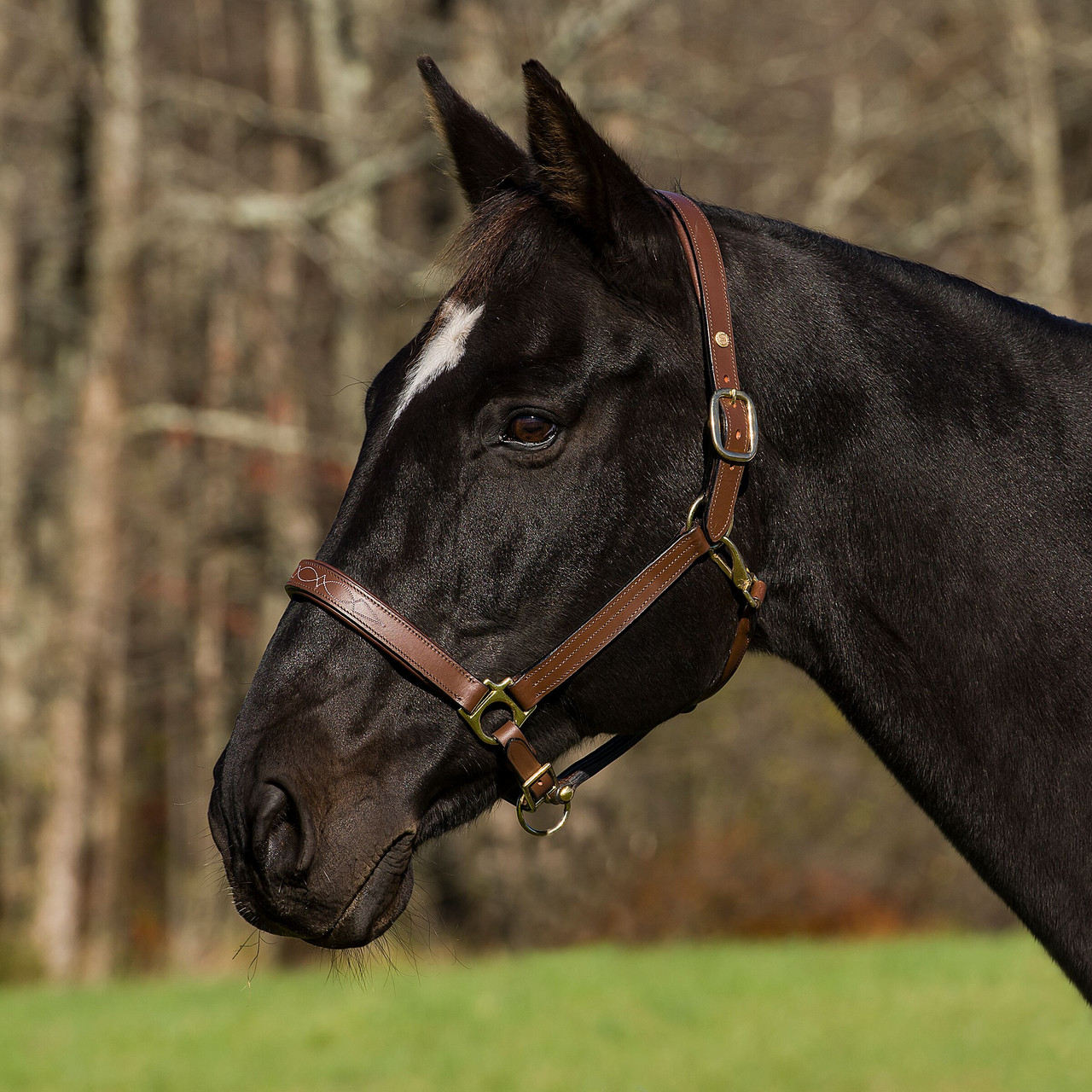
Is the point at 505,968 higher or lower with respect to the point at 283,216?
lower

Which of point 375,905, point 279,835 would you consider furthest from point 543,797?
point 279,835

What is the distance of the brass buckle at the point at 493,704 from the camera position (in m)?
2.06

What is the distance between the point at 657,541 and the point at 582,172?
0.63 m

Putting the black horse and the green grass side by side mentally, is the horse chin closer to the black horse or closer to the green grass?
the black horse

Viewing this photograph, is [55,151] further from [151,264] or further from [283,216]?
[283,216]

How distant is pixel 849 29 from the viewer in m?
16.2

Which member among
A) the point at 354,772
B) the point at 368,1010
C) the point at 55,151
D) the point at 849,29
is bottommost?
the point at 368,1010

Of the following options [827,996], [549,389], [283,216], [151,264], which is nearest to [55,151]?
[151,264]

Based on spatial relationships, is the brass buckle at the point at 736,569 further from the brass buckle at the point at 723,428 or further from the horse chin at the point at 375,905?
the horse chin at the point at 375,905

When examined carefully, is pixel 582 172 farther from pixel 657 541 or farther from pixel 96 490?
pixel 96 490

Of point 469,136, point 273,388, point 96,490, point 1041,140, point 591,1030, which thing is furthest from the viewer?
point 1041,140

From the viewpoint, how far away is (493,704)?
2.08 meters

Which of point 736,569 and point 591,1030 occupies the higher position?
point 736,569

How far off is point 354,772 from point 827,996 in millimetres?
6049
